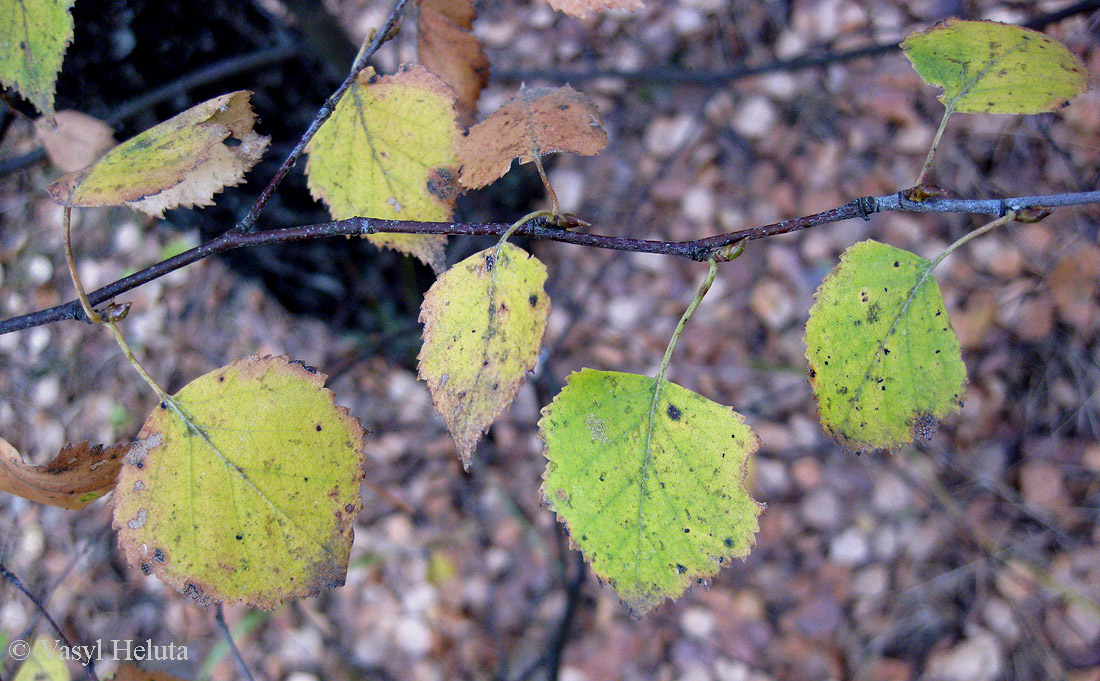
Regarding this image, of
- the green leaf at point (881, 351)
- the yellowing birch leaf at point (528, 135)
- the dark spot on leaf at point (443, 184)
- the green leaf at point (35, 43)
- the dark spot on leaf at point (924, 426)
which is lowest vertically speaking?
the dark spot on leaf at point (924, 426)

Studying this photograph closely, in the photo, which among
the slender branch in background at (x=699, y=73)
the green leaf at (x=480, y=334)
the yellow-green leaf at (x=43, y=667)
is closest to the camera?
the green leaf at (x=480, y=334)

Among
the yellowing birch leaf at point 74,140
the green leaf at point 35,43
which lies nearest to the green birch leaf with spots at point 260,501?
the green leaf at point 35,43

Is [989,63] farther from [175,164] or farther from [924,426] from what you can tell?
[175,164]

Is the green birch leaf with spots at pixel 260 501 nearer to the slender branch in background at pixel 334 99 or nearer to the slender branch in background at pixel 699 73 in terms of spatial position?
the slender branch in background at pixel 334 99

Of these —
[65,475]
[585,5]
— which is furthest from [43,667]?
[585,5]

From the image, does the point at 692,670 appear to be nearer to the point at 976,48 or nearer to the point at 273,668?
the point at 273,668

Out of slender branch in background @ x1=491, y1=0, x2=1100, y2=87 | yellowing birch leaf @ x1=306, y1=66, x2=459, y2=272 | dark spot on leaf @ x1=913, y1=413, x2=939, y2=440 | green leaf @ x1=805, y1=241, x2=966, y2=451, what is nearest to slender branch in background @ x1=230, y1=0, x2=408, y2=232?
yellowing birch leaf @ x1=306, y1=66, x2=459, y2=272

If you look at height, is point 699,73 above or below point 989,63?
below
